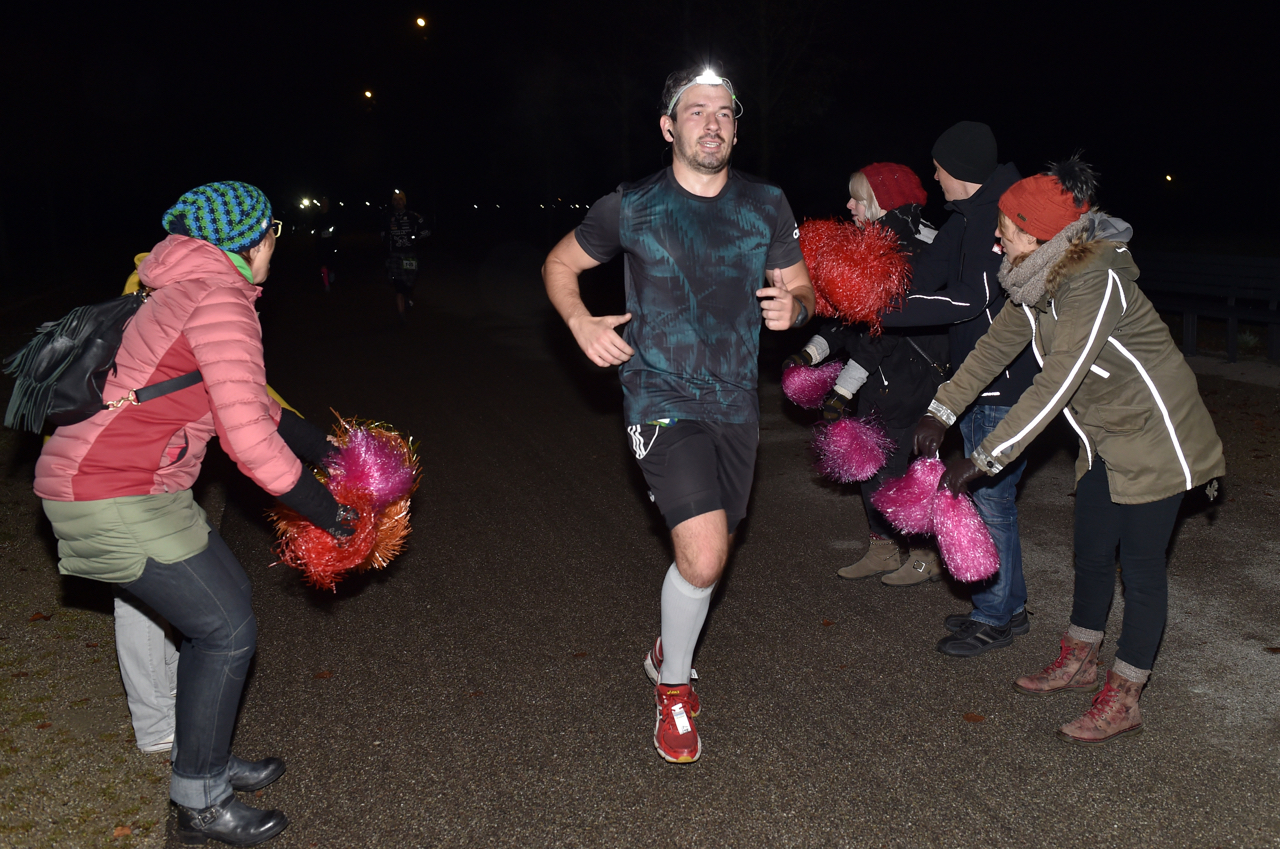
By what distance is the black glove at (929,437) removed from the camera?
409 centimetres

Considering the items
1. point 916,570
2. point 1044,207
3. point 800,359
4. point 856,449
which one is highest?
point 1044,207

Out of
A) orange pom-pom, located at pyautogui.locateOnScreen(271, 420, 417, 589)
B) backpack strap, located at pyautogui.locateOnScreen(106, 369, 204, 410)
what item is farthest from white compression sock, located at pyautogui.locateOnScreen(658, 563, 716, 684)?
backpack strap, located at pyautogui.locateOnScreen(106, 369, 204, 410)

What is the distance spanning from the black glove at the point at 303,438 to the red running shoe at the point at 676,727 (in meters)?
1.59

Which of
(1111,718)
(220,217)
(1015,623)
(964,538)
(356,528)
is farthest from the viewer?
(1015,623)

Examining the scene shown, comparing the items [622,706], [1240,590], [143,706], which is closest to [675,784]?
[622,706]

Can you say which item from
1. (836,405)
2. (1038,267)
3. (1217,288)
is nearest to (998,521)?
(836,405)

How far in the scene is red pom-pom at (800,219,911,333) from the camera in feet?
14.6

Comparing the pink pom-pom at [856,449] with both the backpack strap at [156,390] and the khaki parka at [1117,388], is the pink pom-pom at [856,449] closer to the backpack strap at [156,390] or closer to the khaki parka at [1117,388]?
the khaki parka at [1117,388]

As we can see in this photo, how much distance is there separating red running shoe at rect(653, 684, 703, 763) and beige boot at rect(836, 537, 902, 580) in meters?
1.95

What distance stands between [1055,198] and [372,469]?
2.73 m

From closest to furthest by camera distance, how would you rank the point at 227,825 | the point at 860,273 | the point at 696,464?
1. the point at 227,825
2. the point at 696,464
3. the point at 860,273

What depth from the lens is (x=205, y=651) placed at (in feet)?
10.3

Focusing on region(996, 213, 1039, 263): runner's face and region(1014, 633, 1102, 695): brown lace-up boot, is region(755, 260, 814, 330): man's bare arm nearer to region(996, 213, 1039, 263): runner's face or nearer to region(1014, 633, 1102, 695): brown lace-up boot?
region(996, 213, 1039, 263): runner's face

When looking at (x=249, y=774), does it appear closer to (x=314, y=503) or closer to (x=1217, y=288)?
(x=314, y=503)
